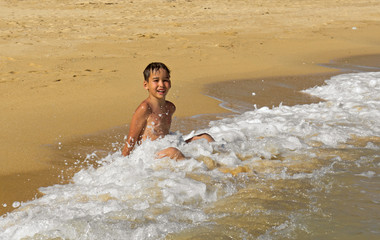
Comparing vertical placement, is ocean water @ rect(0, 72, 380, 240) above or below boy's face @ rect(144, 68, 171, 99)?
below

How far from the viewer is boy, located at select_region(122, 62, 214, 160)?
4635 mm

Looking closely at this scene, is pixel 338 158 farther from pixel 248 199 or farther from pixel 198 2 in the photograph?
pixel 198 2

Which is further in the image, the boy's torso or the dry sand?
the dry sand

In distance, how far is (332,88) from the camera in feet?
26.5

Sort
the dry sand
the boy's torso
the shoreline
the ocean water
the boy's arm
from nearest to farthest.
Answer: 1. the ocean water
2. the shoreline
3. the boy's arm
4. the boy's torso
5. the dry sand

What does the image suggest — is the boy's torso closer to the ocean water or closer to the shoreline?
the ocean water

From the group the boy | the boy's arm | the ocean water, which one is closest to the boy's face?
the boy

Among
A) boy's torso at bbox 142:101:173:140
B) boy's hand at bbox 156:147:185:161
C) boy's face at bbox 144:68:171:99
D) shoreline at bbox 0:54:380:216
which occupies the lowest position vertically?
shoreline at bbox 0:54:380:216

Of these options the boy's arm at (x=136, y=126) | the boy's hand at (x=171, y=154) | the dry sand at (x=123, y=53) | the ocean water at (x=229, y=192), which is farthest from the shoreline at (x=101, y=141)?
the boy's hand at (x=171, y=154)

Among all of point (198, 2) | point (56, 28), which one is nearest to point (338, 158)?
point (56, 28)

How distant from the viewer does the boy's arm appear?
181 inches

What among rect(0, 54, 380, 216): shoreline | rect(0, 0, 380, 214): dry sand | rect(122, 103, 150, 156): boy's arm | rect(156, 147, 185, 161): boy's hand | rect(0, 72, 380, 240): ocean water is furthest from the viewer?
rect(0, 0, 380, 214): dry sand

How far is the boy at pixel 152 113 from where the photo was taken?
4635mm

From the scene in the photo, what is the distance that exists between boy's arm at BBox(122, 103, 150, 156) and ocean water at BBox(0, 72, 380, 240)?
0.33 ft
